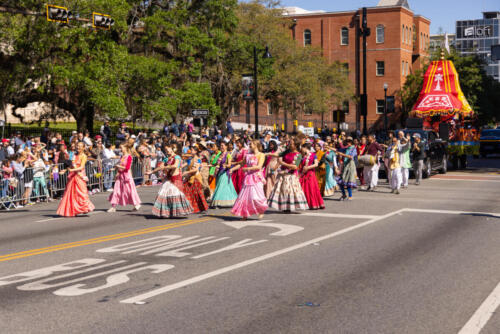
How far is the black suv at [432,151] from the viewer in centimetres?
2753

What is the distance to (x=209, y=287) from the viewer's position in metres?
8.40

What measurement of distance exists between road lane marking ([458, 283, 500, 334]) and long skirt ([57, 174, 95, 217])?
10.7 m

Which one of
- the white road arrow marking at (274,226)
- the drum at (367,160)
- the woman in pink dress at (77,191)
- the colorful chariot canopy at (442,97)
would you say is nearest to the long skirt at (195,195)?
the white road arrow marking at (274,226)

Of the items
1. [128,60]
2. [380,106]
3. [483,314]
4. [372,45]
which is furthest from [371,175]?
[372,45]

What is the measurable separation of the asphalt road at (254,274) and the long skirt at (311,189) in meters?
0.48

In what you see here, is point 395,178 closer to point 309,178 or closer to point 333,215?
point 309,178

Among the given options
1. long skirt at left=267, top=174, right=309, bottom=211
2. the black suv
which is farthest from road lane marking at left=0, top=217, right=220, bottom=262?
the black suv

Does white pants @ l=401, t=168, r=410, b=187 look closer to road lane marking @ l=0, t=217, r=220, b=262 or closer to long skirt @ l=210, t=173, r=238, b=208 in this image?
long skirt @ l=210, t=173, r=238, b=208

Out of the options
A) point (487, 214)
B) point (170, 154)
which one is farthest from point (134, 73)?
point (487, 214)

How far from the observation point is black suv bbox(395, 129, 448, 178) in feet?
90.3

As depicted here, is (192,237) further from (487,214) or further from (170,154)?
(487,214)

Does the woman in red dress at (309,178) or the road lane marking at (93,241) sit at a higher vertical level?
the woman in red dress at (309,178)

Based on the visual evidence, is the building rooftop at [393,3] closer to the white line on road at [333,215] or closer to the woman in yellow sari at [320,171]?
the woman in yellow sari at [320,171]

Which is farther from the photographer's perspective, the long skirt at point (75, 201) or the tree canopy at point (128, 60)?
the tree canopy at point (128, 60)
